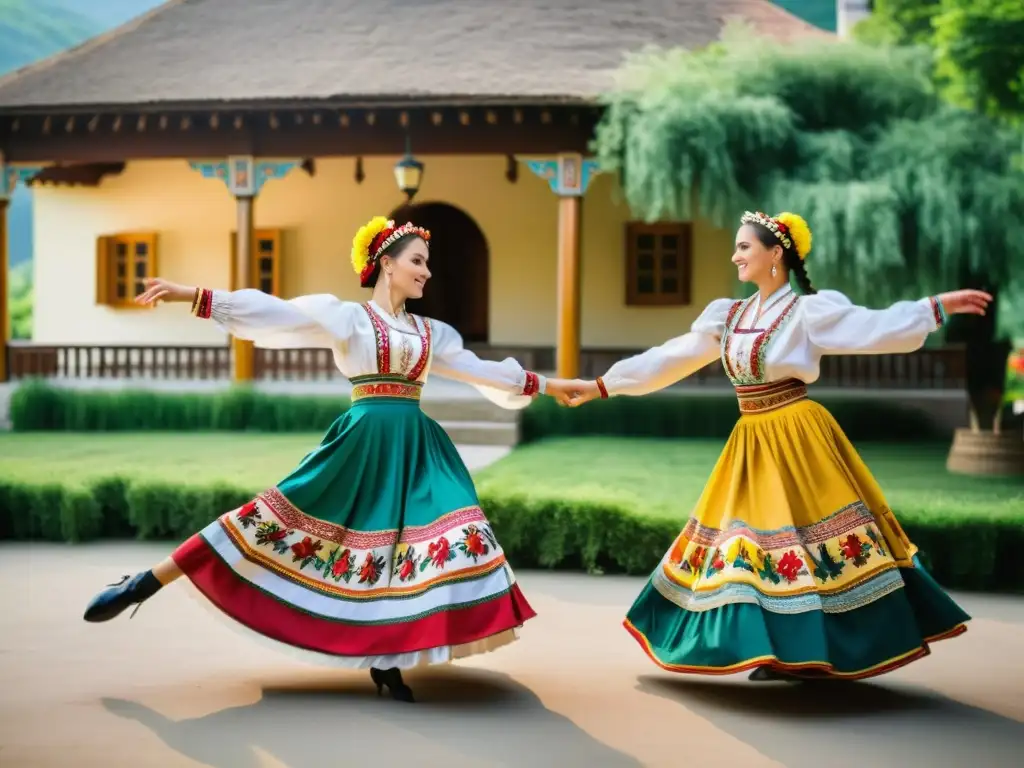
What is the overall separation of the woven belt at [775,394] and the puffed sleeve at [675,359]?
0.87ft

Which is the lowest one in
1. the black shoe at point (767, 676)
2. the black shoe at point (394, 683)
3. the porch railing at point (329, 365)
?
the black shoe at point (767, 676)

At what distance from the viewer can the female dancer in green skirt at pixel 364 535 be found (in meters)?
4.32

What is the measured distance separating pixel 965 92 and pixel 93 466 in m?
7.60

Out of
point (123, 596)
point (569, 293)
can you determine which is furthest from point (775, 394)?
point (569, 293)

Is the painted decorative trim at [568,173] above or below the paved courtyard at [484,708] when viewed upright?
above

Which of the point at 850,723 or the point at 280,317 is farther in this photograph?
the point at 280,317

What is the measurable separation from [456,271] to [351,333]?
521 inches

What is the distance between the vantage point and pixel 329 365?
16.0 meters

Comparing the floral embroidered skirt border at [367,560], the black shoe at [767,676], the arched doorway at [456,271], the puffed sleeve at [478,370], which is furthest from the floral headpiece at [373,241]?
the arched doorway at [456,271]

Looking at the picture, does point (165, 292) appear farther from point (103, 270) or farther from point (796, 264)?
point (103, 270)

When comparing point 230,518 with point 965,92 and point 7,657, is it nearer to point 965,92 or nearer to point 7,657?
point 7,657

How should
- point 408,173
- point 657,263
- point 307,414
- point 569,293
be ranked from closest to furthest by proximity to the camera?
point 408,173, point 307,414, point 569,293, point 657,263

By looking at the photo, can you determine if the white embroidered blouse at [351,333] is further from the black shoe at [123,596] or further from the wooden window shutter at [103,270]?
the wooden window shutter at [103,270]

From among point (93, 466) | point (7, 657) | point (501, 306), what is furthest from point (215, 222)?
point (7, 657)
